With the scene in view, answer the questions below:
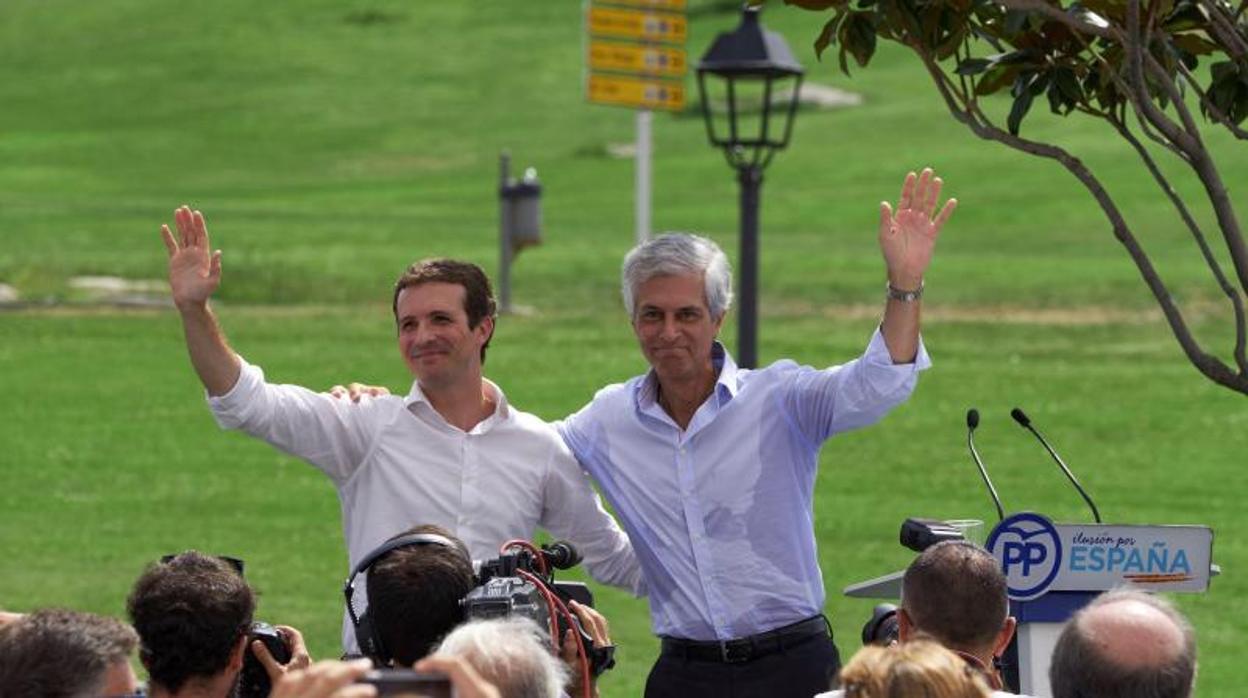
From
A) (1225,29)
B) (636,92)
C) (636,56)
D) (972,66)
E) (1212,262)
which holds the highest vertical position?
(1225,29)

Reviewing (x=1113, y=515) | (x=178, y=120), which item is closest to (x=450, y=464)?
(x=1113, y=515)

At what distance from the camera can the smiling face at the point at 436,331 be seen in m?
6.40

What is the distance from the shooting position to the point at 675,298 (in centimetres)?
635

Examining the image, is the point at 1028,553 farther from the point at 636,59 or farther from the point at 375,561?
the point at 636,59

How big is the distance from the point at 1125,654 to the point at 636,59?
99.6ft

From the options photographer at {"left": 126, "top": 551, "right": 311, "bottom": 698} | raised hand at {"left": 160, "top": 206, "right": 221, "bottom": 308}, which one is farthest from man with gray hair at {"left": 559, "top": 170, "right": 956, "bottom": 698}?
photographer at {"left": 126, "top": 551, "right": 311, "bottom": 698}

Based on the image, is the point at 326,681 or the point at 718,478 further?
the point at 718,478

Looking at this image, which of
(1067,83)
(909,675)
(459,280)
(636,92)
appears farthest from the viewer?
(636,92)

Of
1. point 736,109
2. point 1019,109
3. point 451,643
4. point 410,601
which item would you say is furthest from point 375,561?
point 736,109

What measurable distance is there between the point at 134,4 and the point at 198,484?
287 ft

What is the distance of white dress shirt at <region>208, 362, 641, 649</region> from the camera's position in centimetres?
649

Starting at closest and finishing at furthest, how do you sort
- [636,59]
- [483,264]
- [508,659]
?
[508,659], [636,59], [483,264]

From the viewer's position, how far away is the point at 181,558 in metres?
5.28

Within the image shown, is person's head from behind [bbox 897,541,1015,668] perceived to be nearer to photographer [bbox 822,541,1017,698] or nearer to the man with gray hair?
photographer [bbox 822,541,1017,698]
